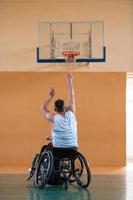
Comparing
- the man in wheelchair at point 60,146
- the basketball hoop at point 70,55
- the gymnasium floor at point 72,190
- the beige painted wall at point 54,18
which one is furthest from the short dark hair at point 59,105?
the beige painted wall at point 54,18

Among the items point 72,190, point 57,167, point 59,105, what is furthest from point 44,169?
point 59,105

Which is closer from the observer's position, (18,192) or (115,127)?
(18,192)

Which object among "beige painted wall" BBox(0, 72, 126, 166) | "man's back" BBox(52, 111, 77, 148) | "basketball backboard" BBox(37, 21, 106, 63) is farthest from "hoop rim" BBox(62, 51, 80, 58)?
"man's back" BBox(52, 111, 77, 148)

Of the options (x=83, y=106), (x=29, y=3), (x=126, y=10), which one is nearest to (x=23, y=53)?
(x=29, y=3)

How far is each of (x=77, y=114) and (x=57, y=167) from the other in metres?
4.72

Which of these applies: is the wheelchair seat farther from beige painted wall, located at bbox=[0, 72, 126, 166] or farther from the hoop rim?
beige painted wall, located at bbox=[0, 72, 126, 166]

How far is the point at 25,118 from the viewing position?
40.8 feet

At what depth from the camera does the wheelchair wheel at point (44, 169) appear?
753 cm

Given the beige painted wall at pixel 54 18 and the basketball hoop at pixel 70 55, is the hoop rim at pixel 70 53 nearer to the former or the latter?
the basketball hoop at pixel 70 55

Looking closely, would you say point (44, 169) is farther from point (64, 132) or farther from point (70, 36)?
point (70, 36)

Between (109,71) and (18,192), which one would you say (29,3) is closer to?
(109,71)

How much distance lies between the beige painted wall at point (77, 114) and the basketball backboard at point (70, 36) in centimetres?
60

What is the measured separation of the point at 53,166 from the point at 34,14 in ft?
20.5

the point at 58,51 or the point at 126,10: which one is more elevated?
the point at 126,10
